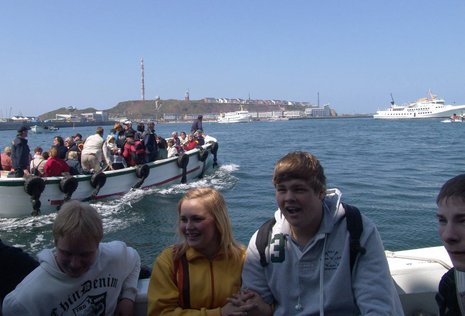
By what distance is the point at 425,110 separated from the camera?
369 ft

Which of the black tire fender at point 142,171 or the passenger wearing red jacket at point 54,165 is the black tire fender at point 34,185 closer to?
the passenger wearing red jacket at point 54,165

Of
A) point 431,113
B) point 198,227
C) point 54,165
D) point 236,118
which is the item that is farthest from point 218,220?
point 236,118

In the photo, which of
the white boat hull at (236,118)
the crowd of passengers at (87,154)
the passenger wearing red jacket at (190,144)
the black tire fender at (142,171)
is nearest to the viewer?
the crowd of passengers at (87,154)

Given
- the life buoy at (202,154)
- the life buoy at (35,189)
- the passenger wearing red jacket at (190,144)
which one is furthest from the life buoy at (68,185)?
the passenger wearing red jacket at (190,144)

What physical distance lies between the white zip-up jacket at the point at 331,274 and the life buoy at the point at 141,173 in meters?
11.3

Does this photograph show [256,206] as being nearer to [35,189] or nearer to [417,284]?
[35,189]

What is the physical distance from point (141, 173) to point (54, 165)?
9.35 ft

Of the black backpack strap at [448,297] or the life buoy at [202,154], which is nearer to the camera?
the black backpack strap at [448,297]

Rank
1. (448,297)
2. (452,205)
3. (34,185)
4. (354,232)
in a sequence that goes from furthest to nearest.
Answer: (34,185) → (354,232) → (448,297) → (452,205)

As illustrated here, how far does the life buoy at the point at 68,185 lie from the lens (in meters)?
11.0

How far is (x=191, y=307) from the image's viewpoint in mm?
2471

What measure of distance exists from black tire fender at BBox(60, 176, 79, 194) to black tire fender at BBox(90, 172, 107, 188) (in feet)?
2.41

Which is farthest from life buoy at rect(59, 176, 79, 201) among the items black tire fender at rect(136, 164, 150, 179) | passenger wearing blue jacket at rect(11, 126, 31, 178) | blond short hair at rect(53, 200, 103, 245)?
blond short hair at rect(53, 200, 103, 245)

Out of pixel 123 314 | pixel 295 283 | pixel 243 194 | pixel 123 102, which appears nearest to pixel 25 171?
pixel 243 194
